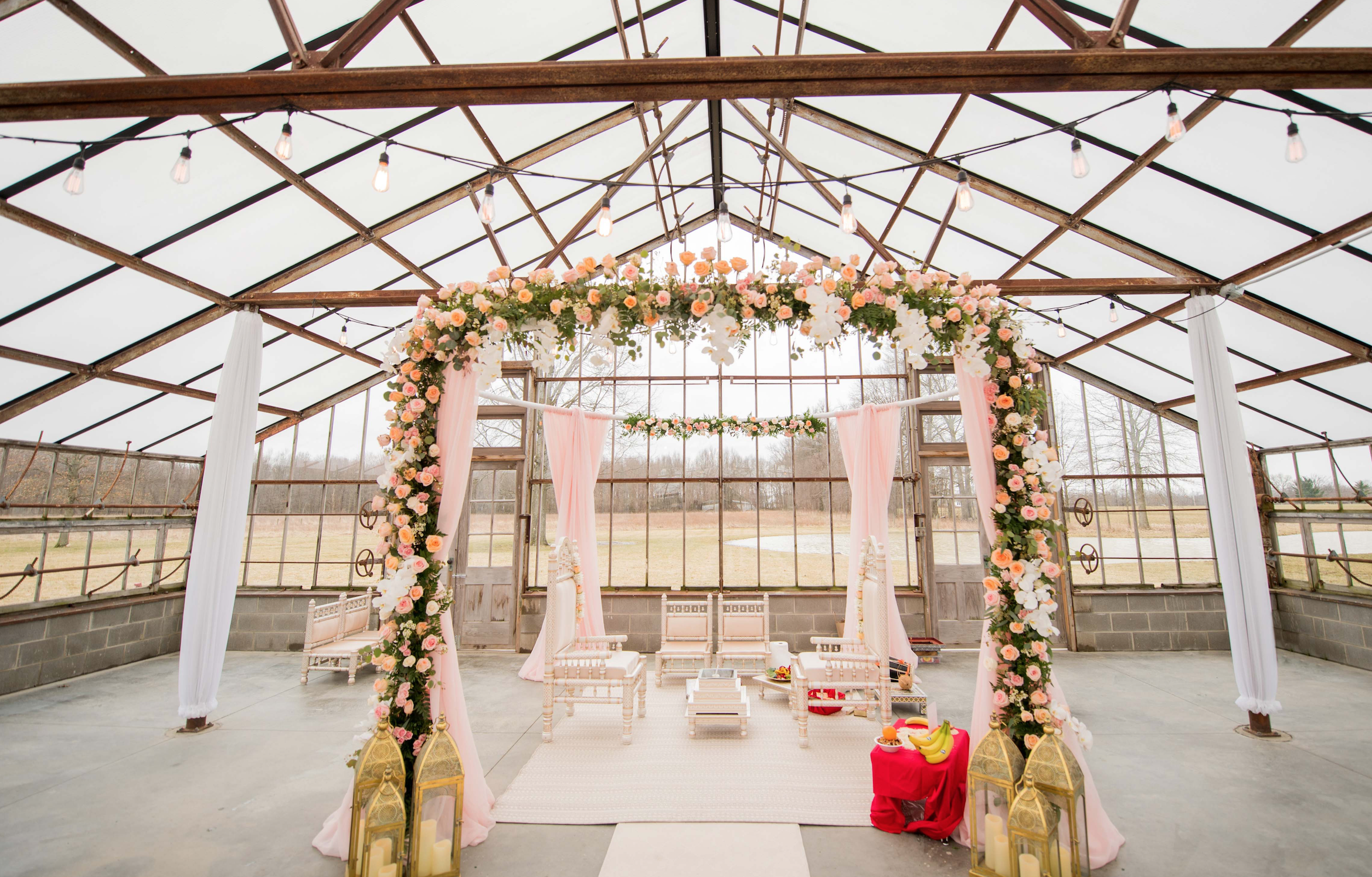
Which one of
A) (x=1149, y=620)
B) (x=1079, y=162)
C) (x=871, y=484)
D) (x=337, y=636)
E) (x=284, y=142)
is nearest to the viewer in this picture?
A: (x=284, y=142)

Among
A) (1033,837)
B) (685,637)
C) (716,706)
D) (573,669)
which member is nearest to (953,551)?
(685,637)

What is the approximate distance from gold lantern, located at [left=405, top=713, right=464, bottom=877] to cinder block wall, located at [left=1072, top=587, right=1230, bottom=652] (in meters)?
8.20

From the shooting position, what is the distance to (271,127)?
3.94m

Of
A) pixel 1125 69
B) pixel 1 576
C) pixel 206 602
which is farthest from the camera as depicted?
pixel 1 576

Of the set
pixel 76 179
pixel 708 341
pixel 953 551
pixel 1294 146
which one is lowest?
pixel 953 551

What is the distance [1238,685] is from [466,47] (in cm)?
822

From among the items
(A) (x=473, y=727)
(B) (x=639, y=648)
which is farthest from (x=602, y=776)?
(B) (x=639, y=648)

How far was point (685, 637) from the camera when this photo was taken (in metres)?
6.46

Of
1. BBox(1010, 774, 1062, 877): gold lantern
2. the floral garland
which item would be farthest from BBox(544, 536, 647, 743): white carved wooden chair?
BBox(1010, 774, 1062, 877): gold lantern

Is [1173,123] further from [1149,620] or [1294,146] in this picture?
[1149,620]

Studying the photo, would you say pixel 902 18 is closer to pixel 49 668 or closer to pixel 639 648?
pixel 639 648

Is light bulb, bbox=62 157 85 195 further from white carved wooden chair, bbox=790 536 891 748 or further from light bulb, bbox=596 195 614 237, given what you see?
white carved wooden chair, bbox=790 536 891 748

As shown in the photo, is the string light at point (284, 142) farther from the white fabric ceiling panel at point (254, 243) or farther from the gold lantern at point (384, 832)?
the gold lantern at point (384, 832)

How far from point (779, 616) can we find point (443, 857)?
18.3 ft
